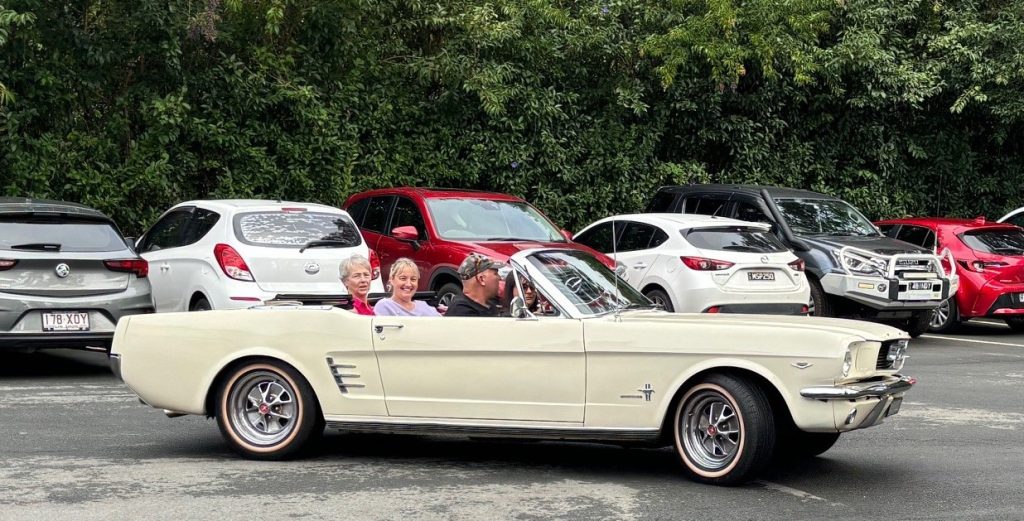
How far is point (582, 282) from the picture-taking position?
8398mm

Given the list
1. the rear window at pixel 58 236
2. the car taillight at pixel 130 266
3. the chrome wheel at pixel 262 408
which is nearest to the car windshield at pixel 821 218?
the car taillight at pixel 130 266

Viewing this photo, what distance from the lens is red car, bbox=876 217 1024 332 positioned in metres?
17.6

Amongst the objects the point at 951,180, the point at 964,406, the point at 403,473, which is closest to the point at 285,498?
the point at 403,473

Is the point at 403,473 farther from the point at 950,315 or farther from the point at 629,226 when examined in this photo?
the point at 950,315

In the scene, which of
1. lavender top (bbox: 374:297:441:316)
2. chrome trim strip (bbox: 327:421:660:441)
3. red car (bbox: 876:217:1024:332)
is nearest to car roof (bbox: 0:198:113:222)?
lavender top (bbox: 374:297:441:316)

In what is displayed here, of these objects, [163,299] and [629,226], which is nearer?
[163,299]

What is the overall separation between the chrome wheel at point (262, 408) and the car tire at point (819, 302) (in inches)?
367

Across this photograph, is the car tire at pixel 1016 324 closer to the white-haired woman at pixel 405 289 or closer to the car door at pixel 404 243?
the car door at pixel 404 243

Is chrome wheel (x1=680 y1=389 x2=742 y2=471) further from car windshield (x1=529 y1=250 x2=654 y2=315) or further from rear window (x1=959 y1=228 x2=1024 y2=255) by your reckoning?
rear window (x1=959 y1=228 x2=1024 y2=255)

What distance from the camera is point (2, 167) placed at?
703 inches

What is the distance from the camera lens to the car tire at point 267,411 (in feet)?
27.7

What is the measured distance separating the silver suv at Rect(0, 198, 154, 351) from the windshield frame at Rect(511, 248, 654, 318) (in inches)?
204

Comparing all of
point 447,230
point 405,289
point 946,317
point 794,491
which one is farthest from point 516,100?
point 794,491

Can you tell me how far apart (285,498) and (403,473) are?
99 cm
